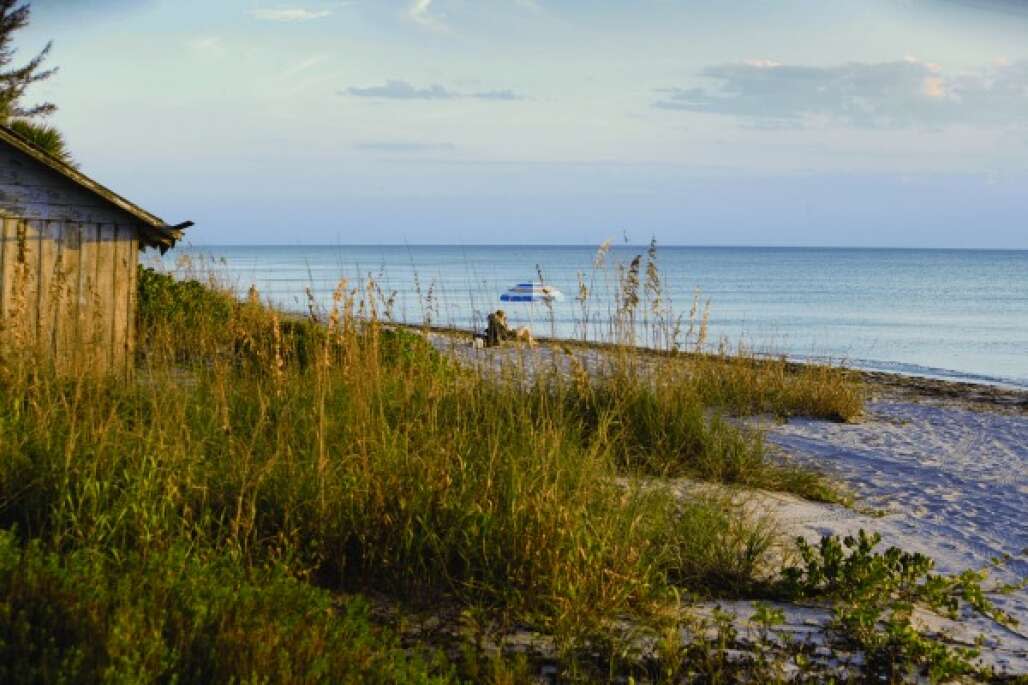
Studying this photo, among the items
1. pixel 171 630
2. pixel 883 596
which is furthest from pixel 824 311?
pixel 171 630

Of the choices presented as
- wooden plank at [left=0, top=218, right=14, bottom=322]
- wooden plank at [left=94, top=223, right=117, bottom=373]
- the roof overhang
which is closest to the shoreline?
the roof overhang

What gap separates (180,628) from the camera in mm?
3820

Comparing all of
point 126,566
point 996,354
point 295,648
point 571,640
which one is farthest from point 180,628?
point 996,354

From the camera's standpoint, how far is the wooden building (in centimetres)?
1027

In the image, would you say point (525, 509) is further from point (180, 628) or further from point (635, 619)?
point (180, 628)

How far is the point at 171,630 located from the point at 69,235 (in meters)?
7.78

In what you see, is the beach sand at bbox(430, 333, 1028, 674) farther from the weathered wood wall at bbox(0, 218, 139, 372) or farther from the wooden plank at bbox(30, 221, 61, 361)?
the wooden plank at bbox(30, 221, 61, 361)

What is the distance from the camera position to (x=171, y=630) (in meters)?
3.91

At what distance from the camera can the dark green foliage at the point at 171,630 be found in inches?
138

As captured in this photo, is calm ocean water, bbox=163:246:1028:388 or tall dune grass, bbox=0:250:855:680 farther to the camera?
calm ocean water, bbox=163:246:1028:388

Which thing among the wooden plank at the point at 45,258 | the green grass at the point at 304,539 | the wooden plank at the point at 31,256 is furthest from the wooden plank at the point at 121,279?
the green grass at the point at 304,539

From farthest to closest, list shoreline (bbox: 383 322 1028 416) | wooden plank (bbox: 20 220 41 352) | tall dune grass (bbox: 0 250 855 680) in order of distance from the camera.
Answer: shoreline (bbox: 383 322 1028 416), wooden plank (bbox: 20 220 41 352), tall dune grass (bbox: 0 250 855 680)

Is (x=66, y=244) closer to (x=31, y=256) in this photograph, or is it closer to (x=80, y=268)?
(x=80, y=268)

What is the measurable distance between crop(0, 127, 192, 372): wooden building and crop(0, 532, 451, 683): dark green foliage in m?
6.12
